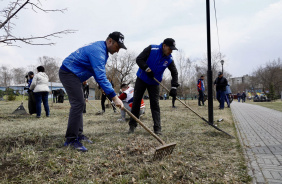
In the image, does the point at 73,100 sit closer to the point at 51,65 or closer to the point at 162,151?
the point at 162,151

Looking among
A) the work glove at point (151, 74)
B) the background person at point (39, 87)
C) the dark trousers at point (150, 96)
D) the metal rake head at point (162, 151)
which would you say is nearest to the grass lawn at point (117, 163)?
the metal rake head at point (162, 151)

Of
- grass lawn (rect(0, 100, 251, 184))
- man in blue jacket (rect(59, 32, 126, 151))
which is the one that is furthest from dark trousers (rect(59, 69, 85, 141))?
grass lawn (rect(0, 100, 251, 184))

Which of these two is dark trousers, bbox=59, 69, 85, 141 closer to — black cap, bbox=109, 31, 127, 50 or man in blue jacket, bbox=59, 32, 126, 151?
man in blue jacket, bbox=59, 32, 126, 151

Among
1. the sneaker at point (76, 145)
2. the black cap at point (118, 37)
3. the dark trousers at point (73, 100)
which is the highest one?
the black cap at point (118, 37)

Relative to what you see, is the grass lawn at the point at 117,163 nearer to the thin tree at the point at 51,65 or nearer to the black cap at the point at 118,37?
the black cap at the point at 118,37

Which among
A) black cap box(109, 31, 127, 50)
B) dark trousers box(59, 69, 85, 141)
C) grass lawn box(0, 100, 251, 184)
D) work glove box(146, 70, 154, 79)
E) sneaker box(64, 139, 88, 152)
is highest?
black cap box(109, 31, 127, 50)

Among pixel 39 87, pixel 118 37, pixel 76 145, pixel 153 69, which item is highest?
pixel 118 37

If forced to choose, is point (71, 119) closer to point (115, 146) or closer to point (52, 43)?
point (115, 146)

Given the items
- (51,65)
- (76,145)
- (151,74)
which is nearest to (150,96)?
(151,74)

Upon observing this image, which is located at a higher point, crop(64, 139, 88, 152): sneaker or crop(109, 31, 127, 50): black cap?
crop(109, 31, 127, 50): black cap

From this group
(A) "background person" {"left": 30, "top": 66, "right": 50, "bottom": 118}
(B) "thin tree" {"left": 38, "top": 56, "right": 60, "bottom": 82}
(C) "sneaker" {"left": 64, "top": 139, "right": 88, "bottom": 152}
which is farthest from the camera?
(B) "thin tree" {"left": 38, "top": 56, "right": 60, "bottom": 82}

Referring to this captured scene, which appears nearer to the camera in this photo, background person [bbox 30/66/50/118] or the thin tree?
background person [bbox 30/66/50/118]

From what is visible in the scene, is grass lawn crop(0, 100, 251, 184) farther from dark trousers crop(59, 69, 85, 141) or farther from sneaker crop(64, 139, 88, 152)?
dark trousers crop(59, 69, 85, 141)

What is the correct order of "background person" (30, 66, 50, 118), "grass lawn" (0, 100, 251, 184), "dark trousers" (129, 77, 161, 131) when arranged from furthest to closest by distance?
"background person" (30, 66, 50, 118) → "dark trousers" (129, 77, 161, 131) → "grass lawn" (0, 100, 251, 184)
